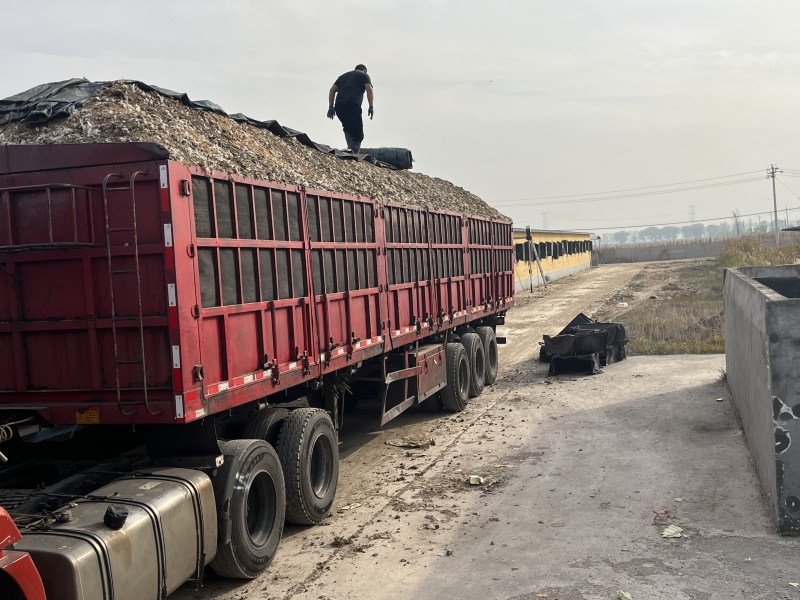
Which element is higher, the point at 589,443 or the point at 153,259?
the point at 153,259

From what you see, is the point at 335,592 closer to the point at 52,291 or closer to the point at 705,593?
the point at 705,593

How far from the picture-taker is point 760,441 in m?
7.17

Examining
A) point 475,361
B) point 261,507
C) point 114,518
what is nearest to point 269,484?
point 261,507

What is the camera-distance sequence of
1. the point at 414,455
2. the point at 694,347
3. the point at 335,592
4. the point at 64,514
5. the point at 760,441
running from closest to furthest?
the point at 64,514 < the point at 335,592 < the point at 760,441 < the point at 414,455 < the point at 694,347

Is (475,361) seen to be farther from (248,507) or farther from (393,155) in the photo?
(248,507)

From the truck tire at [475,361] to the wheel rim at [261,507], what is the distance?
6.99m

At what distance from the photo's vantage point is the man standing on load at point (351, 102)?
13742 mm

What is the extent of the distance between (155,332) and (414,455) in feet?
16.0

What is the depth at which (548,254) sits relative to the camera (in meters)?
45.6

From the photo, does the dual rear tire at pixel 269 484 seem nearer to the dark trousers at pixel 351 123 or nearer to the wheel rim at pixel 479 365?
the wheel rim at pixel 479 365

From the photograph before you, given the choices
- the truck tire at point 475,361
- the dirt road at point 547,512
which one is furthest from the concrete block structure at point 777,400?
the truck tire at point 475,361

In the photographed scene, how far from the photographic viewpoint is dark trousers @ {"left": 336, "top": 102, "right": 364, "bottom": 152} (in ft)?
45.1

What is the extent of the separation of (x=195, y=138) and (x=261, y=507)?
3.19 m

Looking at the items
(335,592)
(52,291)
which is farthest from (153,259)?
(335,592)
